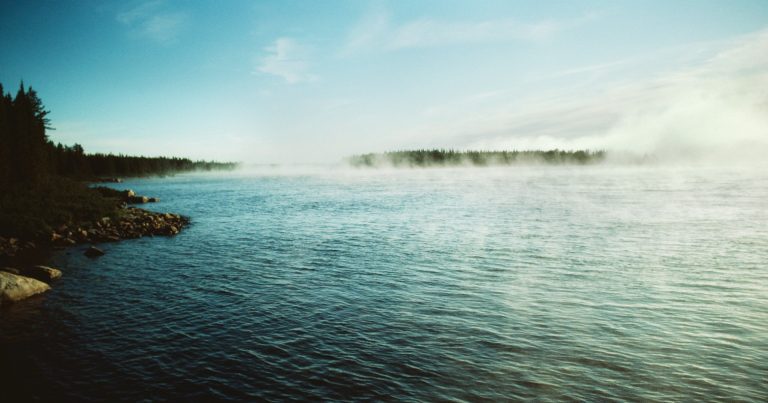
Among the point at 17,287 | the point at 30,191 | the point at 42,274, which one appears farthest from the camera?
the point at 30,191

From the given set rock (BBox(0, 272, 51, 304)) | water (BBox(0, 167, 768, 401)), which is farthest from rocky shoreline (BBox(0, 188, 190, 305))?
water (BBox(0, 167, 768, 401))

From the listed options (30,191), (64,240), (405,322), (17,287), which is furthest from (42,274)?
(30,191)

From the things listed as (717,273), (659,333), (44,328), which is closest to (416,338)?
(659,333)

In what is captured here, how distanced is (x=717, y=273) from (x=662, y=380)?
16.2m

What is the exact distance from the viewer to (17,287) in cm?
1964

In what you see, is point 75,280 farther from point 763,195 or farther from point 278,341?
point 763,195

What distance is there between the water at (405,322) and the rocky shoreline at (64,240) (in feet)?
3.79

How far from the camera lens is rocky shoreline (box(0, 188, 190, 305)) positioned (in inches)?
787

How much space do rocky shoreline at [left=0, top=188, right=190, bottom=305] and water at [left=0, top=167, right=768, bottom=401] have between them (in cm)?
116

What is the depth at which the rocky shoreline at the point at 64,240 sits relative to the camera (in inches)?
787

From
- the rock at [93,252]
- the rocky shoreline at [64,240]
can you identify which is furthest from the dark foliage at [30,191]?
the rock at [93,252]

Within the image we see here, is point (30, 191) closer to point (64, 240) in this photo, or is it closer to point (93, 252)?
point (64, 240)

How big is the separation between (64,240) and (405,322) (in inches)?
1328

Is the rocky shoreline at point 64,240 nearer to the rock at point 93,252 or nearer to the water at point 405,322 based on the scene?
the rock at point 93,252
